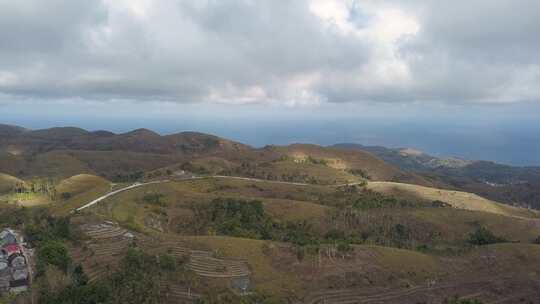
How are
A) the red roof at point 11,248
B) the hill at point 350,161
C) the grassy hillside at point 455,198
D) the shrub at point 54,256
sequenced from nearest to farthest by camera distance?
1. the shrub at point 54,256
2. the red roof at point 11,248
3. the grassy hillside at point 455,198
4. the hill at point 350,161

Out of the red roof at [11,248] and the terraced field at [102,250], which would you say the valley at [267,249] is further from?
the red roof at [11,248]

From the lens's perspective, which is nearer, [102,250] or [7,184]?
[102,250]

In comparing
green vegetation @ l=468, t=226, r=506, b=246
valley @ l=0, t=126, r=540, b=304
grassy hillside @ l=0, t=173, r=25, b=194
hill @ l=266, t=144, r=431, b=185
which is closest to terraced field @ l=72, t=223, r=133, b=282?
valley @ l=0, t=126, r=540, b=304

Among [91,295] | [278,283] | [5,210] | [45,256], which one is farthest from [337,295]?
[5,210]

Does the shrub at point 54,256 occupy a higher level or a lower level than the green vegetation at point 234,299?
higher

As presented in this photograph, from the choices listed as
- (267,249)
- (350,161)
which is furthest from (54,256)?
(350,161)

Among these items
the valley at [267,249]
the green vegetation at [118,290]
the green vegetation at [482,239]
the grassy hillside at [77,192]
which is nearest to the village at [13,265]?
the valley at [267,249]

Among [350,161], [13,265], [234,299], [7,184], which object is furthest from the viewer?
[350,161]

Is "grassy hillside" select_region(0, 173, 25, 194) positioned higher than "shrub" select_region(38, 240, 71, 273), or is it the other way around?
"shrub" select_region(38, 240, 71, 273)

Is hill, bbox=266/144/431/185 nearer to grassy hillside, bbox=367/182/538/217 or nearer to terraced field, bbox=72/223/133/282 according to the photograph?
grassy hillside, bbox=367/182/538/217

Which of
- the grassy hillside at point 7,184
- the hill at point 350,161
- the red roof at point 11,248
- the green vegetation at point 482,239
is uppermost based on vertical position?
the hill at point 350,161

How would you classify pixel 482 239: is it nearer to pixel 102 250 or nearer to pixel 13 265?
pixel 102 250

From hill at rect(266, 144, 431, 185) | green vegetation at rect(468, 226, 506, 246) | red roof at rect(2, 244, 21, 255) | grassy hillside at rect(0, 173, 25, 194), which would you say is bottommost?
grassy hillside at rect(0, 173, 25, 194)
